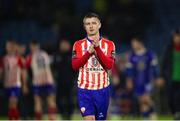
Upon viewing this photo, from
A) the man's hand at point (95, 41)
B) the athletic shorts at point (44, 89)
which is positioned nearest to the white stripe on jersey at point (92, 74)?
the man's hand at point (95, 41)

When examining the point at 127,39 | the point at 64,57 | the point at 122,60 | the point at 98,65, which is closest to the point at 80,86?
the point at 98,65

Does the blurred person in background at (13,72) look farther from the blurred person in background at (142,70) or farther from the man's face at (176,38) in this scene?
the man's face at (176,38)

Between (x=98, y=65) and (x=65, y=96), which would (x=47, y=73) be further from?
(x=98, y=65)

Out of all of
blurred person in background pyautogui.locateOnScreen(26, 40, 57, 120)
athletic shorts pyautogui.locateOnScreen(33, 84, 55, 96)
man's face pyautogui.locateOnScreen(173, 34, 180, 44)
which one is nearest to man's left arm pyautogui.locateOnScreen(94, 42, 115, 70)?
man's face pyautogui.locateOnScreen(173, 34, 180, 44)

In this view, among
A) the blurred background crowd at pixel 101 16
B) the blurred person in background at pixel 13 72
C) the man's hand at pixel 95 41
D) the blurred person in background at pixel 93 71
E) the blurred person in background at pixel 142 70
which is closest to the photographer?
the man's hand at pixel 95 41

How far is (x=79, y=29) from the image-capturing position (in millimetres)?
25094

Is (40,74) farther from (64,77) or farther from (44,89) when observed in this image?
(64,77)

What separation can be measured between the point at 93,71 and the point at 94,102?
17.2 inches

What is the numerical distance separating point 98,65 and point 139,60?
812cm

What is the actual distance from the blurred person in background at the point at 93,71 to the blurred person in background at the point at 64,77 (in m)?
8.47

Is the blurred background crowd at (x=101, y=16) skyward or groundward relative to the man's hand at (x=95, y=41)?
skyward

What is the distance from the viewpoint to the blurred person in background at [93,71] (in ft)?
32.1

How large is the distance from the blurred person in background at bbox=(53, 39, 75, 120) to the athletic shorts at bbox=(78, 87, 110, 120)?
8547 mm

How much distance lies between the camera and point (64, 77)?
19.4 metres
